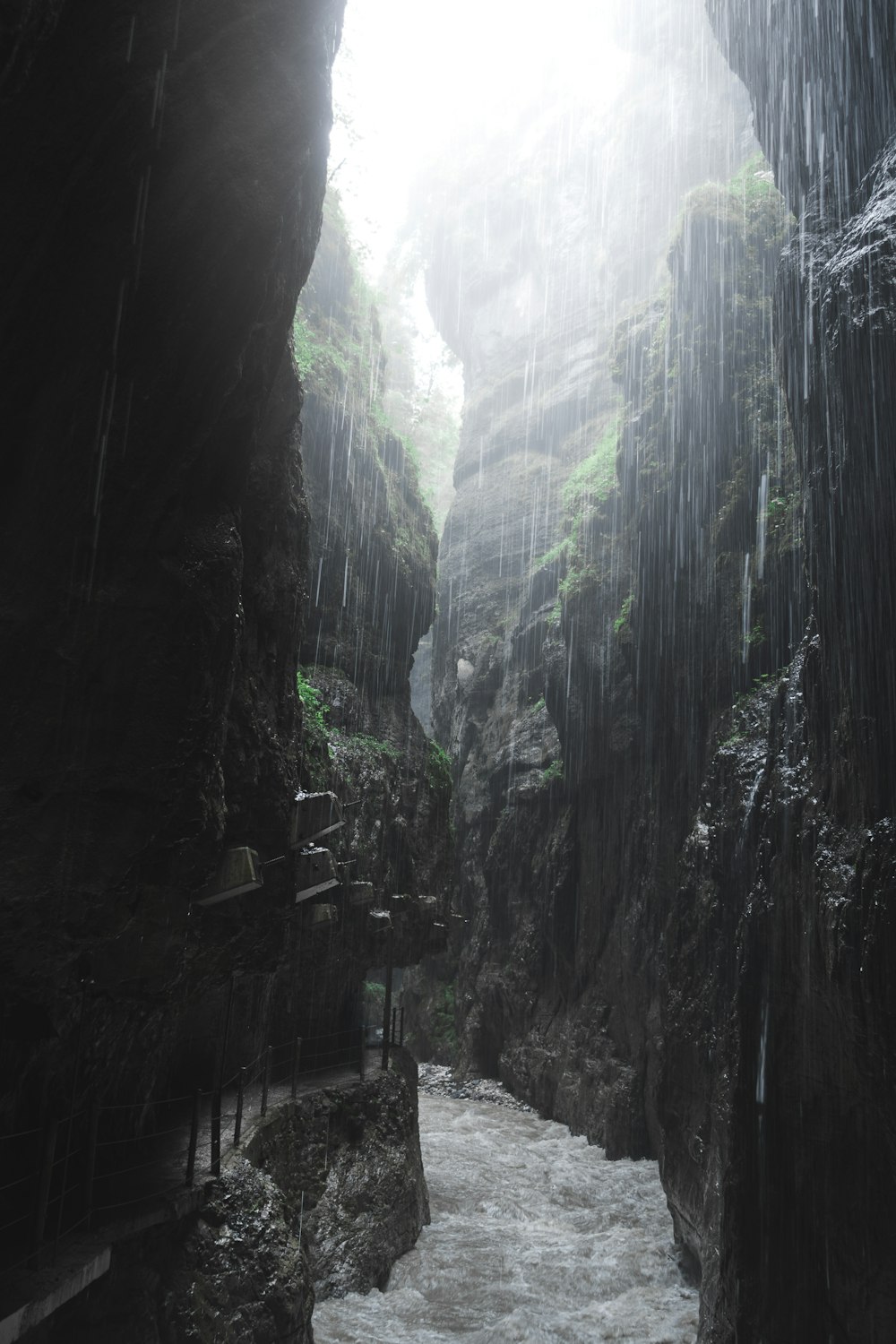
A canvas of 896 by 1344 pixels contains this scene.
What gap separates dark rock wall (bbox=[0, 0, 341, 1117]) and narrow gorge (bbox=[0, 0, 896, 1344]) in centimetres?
2

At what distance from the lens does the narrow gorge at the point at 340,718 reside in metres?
5.03

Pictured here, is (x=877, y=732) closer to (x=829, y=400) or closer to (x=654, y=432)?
(x=829, y=400)

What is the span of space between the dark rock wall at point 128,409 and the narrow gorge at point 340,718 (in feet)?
0.08

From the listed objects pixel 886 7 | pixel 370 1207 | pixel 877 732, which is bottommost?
pixel 370 1207

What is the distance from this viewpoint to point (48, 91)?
418 cm

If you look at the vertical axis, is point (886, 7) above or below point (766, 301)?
below

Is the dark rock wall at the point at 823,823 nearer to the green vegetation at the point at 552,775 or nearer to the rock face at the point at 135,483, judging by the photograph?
the rock face at the point at 135,483

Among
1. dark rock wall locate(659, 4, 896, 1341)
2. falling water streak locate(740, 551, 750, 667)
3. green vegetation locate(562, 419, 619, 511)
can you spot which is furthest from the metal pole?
green vegetation locate(562, 419, 619, 511)

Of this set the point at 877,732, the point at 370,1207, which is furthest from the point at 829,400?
the point at 370,1207

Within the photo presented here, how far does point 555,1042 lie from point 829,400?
2192 cm

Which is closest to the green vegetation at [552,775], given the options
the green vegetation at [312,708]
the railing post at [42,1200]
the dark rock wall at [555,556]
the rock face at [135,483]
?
the dark rock wall at [555,556]

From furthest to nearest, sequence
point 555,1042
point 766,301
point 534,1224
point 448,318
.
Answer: point 448,318 → point 555,1042 → point 766,301 → point 534,1224

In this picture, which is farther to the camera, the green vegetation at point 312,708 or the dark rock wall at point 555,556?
the dark rock wall at point 555,556

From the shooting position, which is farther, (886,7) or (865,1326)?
(886,7)
